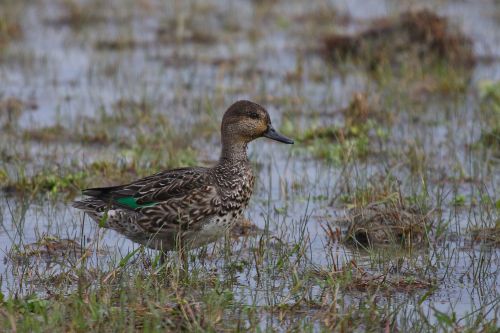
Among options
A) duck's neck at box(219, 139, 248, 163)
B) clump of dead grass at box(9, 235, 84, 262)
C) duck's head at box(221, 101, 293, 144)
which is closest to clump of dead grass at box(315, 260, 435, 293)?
duck's neck at box(219, 139, 248, 163)

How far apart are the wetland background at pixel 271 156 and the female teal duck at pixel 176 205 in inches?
7.1

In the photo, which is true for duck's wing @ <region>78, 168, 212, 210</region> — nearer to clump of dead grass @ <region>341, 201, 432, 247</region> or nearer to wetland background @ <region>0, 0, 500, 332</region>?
wetland background @ <region>0, 0, 500, 332</region>

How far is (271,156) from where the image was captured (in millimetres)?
10117

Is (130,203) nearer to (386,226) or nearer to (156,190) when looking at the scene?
(156,190)

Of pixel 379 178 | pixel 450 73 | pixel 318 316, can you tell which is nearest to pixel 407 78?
pixel 450 73

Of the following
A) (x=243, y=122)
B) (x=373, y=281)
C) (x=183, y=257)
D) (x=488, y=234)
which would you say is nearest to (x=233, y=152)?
(x=243, y=122)

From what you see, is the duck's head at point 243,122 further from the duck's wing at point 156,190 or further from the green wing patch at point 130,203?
the green wing patch at point 130,203

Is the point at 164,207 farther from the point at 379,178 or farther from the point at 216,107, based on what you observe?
the point at 216,107

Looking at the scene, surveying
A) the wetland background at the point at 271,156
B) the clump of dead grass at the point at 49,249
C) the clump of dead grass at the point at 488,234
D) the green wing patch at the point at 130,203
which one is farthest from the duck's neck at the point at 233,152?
the clump of dead grass at the point at 488,234

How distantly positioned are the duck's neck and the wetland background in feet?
1.94

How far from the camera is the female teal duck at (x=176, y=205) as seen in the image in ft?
22.9

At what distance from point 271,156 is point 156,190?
10.2 ft

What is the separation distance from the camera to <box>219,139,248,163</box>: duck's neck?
751 cm

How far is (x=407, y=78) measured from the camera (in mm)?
12680
